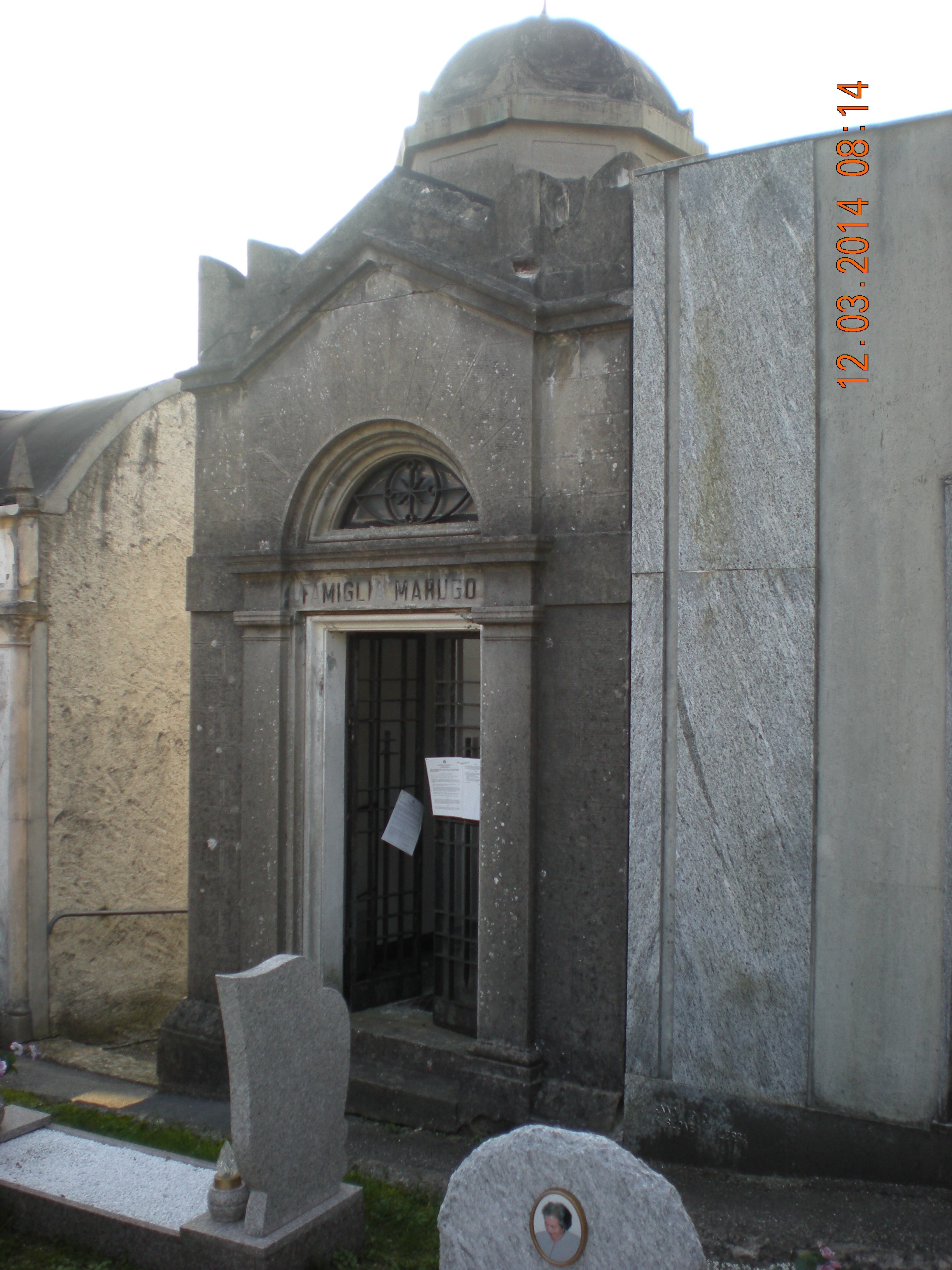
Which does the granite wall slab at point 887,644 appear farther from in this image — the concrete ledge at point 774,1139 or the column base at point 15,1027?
the column base at point 15,1027

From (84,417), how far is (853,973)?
682cm

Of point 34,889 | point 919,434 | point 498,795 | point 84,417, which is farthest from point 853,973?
point 84,417

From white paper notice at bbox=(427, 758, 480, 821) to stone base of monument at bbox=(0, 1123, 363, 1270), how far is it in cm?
219

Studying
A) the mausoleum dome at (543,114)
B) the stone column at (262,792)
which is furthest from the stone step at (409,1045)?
the mausoleum dome at (543,114)

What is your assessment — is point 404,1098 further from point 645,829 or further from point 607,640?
point 607,640

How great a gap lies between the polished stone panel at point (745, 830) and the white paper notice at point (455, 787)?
1.47 metres

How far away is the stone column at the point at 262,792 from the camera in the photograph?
6.18 metres

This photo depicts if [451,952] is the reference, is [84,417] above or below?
above

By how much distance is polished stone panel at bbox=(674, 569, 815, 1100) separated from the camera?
183 inches

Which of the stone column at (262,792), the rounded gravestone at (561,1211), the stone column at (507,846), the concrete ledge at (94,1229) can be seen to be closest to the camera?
the rounded gravestone at (561,1211)

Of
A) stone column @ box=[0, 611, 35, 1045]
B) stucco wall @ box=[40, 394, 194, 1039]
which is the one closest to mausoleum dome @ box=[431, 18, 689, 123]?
stucco wall @ box=[40, 394, 194, 1039]

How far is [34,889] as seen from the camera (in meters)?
7.52

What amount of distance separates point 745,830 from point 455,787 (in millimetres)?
1910

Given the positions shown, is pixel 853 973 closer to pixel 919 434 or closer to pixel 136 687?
pixel 919 434
